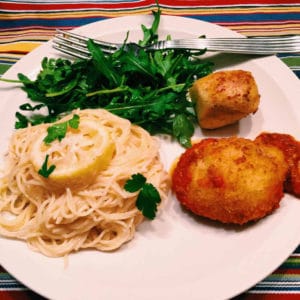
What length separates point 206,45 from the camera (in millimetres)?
3395

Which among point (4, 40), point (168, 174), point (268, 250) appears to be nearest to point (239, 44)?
point (168, 174)

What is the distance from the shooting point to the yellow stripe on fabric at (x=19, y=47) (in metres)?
3.92

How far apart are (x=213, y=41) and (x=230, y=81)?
22.9 inches

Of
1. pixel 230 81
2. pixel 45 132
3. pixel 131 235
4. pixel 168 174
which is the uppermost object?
pixel 230 81

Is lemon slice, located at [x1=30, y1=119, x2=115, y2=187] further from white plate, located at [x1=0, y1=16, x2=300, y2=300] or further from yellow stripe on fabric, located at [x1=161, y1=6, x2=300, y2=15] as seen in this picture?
yellow stripe on fabric, located at [x1=161, y1=6, x2=300, y2=15]

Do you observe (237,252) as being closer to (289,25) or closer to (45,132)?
(45,132)

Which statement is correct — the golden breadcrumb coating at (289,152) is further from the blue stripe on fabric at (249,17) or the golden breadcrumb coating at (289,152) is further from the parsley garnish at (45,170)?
the blue stripe on fabric at (249,17)

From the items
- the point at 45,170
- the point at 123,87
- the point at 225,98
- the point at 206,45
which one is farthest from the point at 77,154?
the point at 206,45

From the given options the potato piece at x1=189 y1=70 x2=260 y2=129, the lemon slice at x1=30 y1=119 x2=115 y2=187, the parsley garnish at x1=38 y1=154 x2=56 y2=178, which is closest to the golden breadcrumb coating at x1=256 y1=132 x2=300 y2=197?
the potato piece at x1=189 y1=70 x2=260 y2=129

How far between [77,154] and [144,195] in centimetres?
45

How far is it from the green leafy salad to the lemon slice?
43 cm

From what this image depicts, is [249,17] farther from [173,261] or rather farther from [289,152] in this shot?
[173,261]

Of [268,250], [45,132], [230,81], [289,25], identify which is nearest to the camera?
[268,250]

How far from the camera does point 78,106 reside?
3.22m
